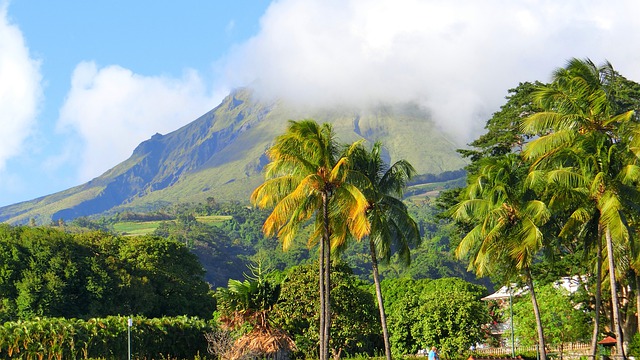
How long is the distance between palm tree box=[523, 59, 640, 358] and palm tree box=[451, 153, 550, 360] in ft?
6.65

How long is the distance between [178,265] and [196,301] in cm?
477

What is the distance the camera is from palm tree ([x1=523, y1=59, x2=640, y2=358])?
114ft

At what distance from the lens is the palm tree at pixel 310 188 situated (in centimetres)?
3747

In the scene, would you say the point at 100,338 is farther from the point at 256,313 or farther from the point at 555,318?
the point at 555,318

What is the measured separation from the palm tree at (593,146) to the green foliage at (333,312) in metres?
16.4

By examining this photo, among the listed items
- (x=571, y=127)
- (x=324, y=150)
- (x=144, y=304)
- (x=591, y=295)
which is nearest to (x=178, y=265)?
(x=144, y=304)

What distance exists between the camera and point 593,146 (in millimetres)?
35938

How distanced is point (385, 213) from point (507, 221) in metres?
5.58

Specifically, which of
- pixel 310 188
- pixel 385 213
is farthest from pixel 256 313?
pixel 310 188

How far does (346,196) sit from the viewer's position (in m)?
37.9

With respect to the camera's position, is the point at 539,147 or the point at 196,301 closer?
the point at 539,147

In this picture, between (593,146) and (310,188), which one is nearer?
(593,146)

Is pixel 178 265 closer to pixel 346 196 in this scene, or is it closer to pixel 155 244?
pixel 155 244

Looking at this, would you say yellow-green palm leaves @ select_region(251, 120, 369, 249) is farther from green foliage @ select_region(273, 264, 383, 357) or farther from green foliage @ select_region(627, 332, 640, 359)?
green foliage @ select_region(627, 332, 640, 359)
